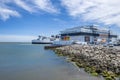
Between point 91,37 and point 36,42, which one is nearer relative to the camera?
point 91,37

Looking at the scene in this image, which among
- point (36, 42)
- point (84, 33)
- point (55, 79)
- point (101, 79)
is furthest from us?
point (36, 42)

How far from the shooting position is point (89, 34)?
8881cm

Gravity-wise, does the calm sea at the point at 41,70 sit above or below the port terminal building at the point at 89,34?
below

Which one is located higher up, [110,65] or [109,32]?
[109,32]

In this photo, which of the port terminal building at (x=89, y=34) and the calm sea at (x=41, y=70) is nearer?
the calm sea at (x=41, y=70)

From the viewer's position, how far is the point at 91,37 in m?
89.0

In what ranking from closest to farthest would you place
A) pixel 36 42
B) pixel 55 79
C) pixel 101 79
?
pixel 101 79
pixel 55 79
pixel 36 42

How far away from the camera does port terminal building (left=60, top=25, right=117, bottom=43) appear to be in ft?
280

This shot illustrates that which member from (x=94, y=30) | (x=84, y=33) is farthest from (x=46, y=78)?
(x=94, y=30)

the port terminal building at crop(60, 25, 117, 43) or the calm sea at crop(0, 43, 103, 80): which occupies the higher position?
the port terminal building at crop(60, 25, 117, 43)

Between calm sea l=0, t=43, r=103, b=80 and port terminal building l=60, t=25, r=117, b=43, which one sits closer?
calm sea l=0, t=43, r=103, b=80

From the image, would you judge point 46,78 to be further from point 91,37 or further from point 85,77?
point 91,37

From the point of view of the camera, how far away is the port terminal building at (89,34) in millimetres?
85438

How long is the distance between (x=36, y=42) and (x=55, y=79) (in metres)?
102
